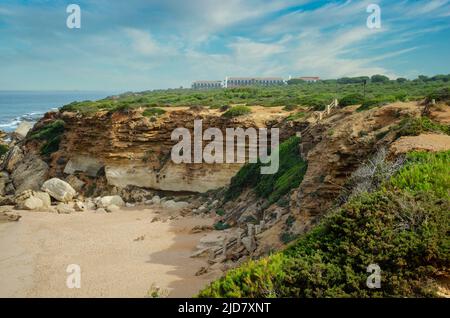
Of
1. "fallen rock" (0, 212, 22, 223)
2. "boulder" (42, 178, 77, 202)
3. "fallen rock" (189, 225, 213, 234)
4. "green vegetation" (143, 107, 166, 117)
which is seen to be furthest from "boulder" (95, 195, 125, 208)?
"fallen rock" (189, 225, 213, 234)

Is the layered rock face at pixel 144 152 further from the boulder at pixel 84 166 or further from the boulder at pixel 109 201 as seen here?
the boulder at pixel 109 201

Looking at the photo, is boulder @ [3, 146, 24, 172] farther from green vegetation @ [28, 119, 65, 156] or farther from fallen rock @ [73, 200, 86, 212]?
fallen rock @ [73, 200, 86, 212]

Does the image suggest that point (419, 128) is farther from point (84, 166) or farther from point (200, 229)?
point (84, 166)

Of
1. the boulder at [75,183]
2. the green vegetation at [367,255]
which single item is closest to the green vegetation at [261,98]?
the boulder at [75,183]

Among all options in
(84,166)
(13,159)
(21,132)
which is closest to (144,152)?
(84,166)

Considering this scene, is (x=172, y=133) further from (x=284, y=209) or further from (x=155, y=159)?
(x=284, y=209)
